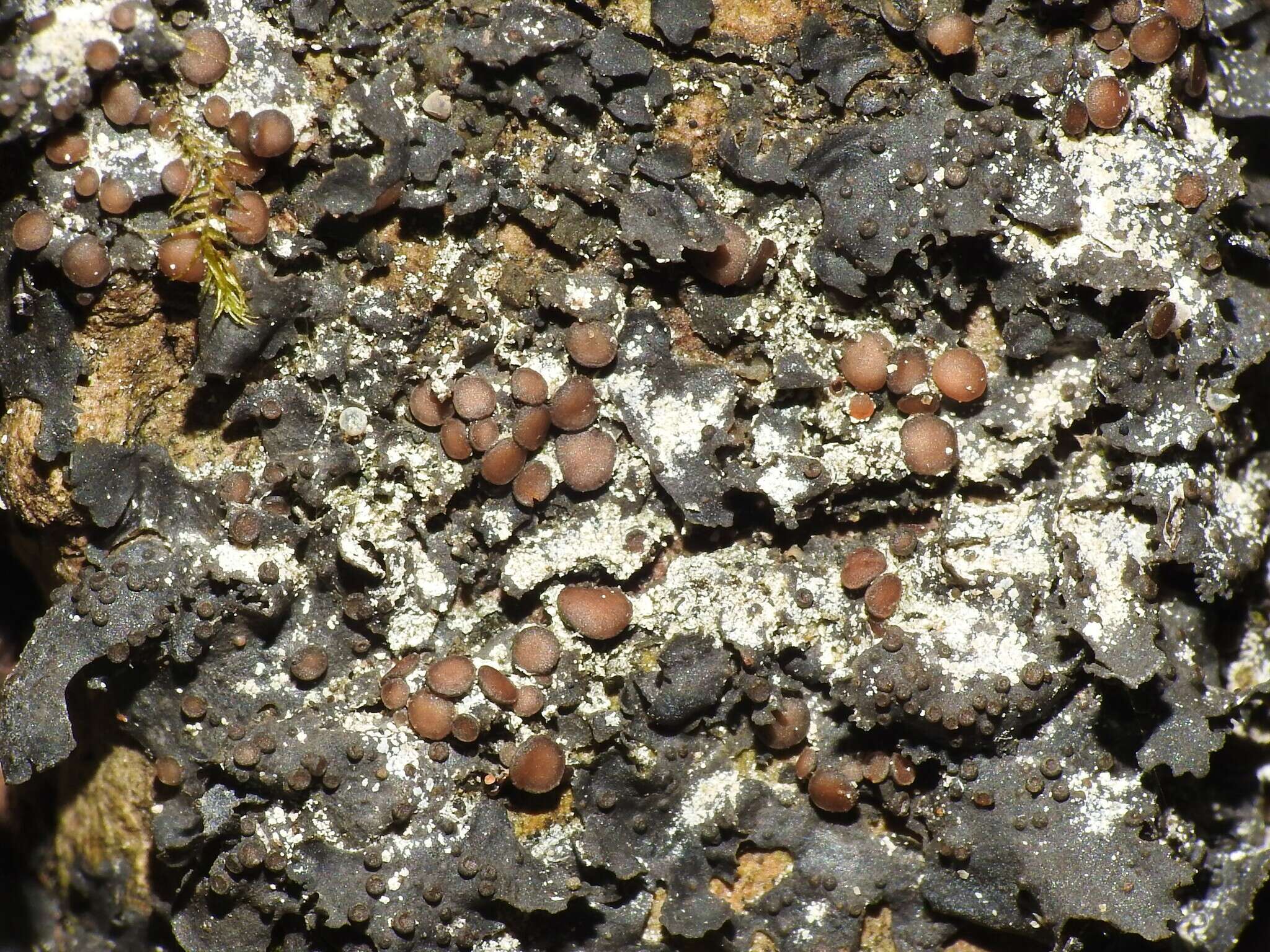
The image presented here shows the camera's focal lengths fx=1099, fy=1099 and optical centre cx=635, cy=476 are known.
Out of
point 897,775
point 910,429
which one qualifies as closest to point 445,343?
point 910,429

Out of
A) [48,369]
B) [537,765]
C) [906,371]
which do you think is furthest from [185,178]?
[906,371]

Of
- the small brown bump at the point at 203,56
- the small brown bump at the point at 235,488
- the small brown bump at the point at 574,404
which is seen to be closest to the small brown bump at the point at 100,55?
the small brown bump at the point at 203,56

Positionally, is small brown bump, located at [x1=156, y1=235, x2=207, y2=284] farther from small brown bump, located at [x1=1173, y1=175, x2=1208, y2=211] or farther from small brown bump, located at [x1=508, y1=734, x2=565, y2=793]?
small brown bump, located at [x1=1173, y1=175, x2=1208, y2=211]

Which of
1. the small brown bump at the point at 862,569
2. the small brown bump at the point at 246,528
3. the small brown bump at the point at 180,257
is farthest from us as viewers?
the small brown bump at the point at 862,569

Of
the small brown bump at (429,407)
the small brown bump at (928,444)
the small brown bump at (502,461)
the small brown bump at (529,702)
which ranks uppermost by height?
the small brown bump at (928,444)

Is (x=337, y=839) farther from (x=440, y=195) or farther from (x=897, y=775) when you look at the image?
(x=440, y=195)

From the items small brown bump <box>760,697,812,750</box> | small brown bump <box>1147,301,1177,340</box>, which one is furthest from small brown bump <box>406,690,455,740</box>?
small brown bump <box>1147,301,1177,340</box>

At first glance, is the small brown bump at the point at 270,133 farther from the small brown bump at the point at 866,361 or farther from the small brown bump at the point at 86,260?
the small brown bump at the point at 866,361
